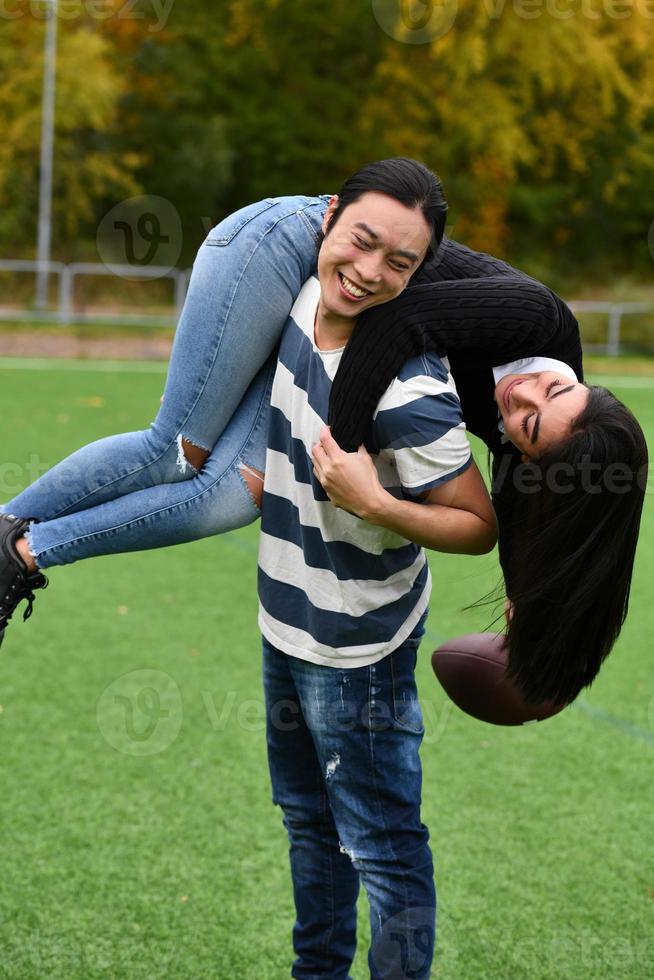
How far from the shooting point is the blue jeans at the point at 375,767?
2.19 m

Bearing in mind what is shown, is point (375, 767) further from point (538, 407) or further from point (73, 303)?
point (73, 303)

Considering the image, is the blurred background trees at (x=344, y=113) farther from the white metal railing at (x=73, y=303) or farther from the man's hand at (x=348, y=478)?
the man's hand at (x=348, y=478)

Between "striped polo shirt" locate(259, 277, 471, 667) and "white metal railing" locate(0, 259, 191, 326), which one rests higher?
"white metal railing" locate(0, 259, 191, 326)

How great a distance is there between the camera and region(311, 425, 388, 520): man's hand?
6.44 feet

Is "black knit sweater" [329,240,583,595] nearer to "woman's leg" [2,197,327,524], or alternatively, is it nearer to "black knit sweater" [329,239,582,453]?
"black knit sweater" [329,239,582,453]

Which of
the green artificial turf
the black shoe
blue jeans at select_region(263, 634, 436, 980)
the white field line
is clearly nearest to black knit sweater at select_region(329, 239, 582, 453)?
blue jeans at select_region(263, 634, 436, 980)

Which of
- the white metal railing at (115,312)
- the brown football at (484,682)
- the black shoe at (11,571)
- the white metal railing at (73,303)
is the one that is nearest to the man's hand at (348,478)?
the brown football at (484,682)

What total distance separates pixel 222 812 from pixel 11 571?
1.64 m

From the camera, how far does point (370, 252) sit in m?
2.03

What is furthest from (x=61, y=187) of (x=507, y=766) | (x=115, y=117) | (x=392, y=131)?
(x=507, y=766)

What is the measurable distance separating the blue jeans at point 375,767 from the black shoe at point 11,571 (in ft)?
1.68

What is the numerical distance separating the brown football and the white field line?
12441mm

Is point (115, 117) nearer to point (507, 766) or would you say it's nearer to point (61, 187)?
point (61, 187)

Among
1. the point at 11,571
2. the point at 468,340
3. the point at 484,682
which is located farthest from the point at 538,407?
the point at 11,571
